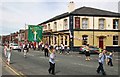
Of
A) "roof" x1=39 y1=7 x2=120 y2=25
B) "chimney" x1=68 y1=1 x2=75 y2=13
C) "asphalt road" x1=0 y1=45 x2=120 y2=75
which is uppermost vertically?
"chimney" x1=68 y1=1 x2=75 y2=13

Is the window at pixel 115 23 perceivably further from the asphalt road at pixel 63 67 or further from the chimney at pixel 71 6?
the asphalt road at pixel 63 67

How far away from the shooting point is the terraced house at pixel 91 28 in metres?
52.8

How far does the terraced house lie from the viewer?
2079 inches

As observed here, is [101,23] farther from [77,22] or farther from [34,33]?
[34,33]

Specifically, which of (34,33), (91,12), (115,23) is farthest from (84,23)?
(34,33)

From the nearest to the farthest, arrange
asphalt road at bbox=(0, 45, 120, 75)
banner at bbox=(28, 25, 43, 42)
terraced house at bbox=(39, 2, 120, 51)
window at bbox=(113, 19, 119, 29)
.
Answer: asphalt road at bbox=(0, 45, 120, 75) < banner at bbox=(28, 25, 43, 42) < terraced house at bbox=(39, 2, 120, 51) < window at bbox=(113, 19, 119, 29)

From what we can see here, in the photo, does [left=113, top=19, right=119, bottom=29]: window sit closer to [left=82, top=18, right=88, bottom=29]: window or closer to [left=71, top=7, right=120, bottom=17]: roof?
[left=71, top=7, right=120, bottom=17]: roof

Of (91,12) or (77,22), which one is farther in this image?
(91,12)

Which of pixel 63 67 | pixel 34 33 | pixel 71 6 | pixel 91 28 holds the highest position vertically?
pixel 71 6

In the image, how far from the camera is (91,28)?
5366 cm

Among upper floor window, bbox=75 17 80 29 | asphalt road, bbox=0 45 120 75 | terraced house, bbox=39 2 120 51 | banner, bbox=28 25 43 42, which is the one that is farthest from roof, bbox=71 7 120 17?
asphalt road, bbox=0 45 120 75

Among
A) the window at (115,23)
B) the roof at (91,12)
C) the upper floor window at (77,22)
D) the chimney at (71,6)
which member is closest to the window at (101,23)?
the roof at (91,12)

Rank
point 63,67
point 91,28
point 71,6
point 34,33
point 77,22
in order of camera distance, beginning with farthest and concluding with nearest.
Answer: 1. point 71,6
2. point 91,28
3. point 77,22
4. point 34,33
5. point 63,67

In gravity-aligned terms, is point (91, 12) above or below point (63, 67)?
above
